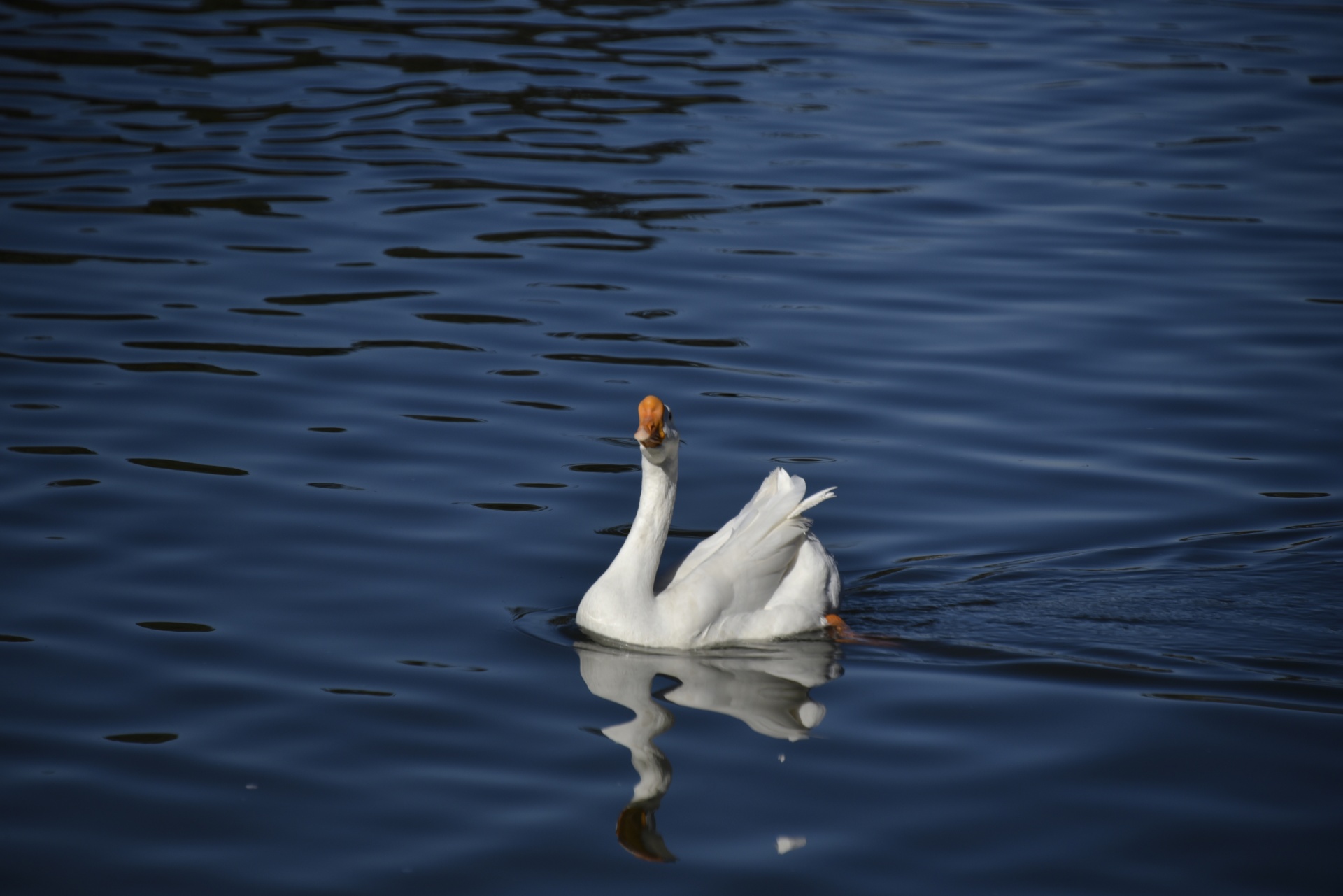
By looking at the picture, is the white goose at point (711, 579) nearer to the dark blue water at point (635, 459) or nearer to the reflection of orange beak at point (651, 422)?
the reflection of orange beak at point (651, 422)

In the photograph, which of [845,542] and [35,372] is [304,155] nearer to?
[35,372]

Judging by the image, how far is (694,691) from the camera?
6.53m

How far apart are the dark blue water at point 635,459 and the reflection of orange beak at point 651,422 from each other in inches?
43.1

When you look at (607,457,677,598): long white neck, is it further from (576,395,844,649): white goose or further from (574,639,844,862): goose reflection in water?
(574,639,844,862): goose reflection in water

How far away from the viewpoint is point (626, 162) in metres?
15.7

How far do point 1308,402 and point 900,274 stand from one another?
400 centimetres

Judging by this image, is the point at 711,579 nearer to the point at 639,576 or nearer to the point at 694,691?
the point at 639,576

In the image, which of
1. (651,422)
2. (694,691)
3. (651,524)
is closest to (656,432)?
(651,422)

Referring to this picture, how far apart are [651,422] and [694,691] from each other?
1.32 meters

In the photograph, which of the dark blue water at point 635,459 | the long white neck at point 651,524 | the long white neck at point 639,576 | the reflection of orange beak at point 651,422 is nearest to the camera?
the dark blue water at point 635,459

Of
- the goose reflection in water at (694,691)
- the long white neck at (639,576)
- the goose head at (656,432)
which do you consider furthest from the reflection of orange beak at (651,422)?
the goose reflection in water at (694,691)

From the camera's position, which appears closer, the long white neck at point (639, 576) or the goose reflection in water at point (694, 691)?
the goose reflection in water at point (694, 691)

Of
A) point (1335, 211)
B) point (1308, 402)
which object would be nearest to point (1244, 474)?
point (1308, 402)

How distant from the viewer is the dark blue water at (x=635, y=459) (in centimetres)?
549
